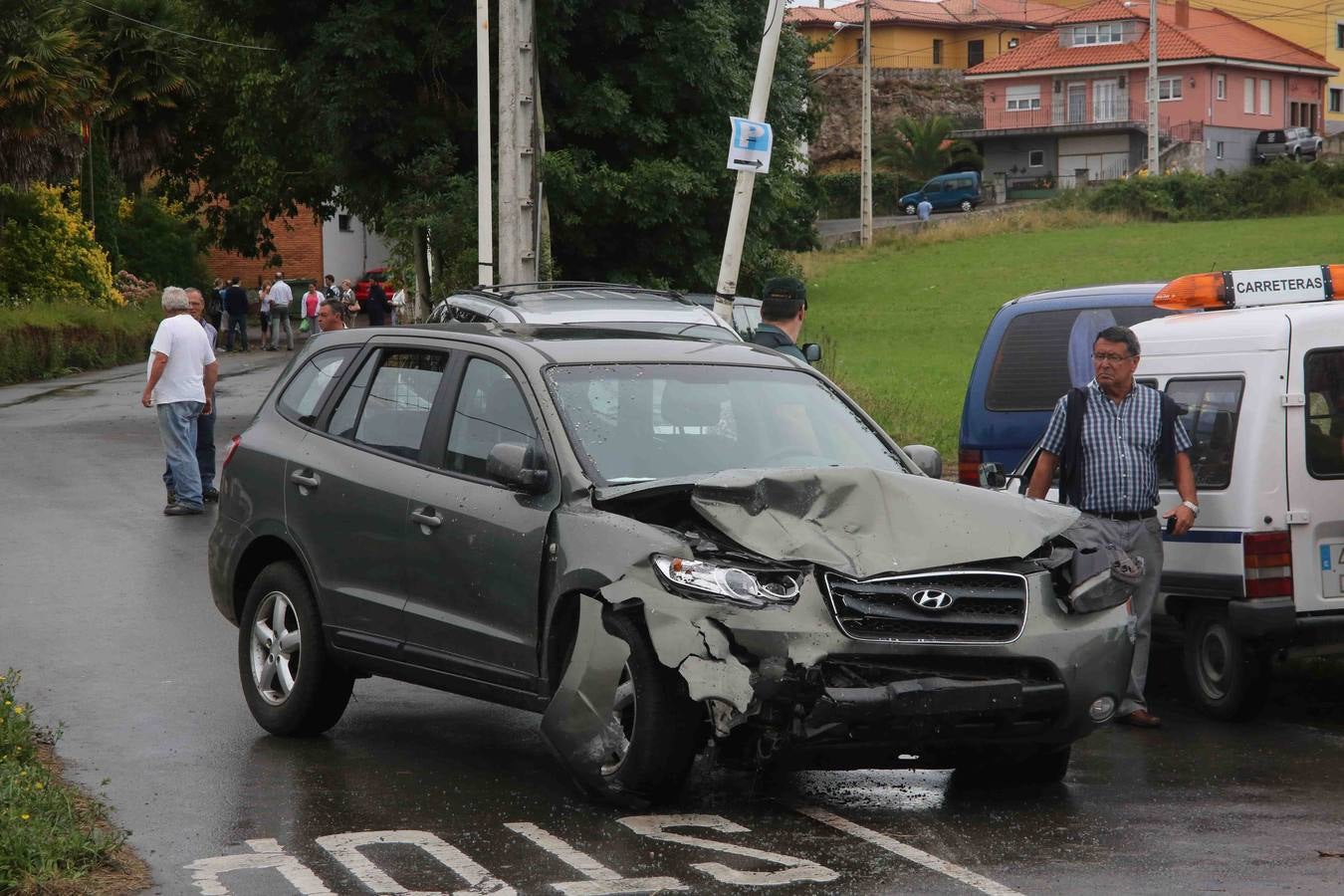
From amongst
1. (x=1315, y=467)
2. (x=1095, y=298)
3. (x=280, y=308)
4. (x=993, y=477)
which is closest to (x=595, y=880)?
(x=993, y=477)

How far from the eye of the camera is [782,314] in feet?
33.3

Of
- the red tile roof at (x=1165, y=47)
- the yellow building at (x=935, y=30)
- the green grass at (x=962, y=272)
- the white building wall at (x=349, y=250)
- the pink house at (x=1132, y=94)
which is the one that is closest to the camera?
the green grass at (x=962, y=272)

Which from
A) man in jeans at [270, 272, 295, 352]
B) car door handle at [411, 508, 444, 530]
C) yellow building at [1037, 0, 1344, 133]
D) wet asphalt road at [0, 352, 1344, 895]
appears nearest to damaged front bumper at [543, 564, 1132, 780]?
wet asphalt road at [0, 352, 1344, 895]

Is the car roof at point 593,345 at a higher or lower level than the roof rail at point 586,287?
→ lower

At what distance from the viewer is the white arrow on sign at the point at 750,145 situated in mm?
16953

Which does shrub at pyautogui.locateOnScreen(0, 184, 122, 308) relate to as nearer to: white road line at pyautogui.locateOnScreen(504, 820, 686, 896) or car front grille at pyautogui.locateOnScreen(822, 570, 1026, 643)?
white road line at pyautogui.locateOnScreen(504, 820, 686, 896)

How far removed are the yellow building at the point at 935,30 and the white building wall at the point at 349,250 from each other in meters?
42.3

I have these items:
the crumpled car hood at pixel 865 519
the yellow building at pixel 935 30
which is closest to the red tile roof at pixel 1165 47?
the yellow building at pixel 935 30

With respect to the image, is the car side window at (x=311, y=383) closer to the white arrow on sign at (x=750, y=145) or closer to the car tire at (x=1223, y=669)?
the car tire at (x=1223, y=669)

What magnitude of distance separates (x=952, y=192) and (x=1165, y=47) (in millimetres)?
14014

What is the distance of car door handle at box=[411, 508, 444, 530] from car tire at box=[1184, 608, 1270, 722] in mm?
3637

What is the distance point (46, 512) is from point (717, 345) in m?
9.54

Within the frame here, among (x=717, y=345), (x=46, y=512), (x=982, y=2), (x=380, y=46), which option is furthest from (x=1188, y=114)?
(x=717, y=345)

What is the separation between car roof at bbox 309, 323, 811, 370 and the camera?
7.62 metres
